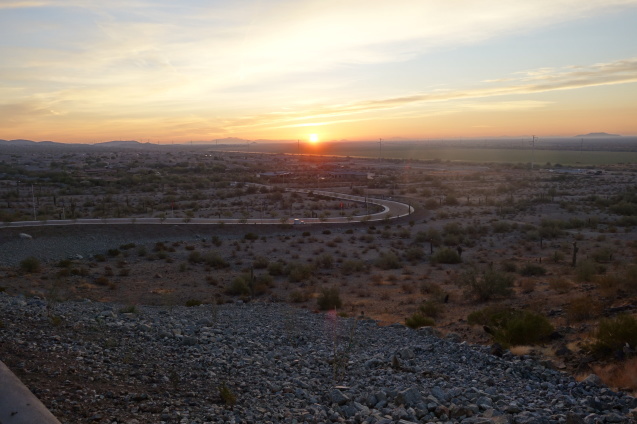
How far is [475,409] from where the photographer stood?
9383 millimetres

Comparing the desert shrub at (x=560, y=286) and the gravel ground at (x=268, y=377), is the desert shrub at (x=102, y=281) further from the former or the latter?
the desert shrub at (x=560, y=286)

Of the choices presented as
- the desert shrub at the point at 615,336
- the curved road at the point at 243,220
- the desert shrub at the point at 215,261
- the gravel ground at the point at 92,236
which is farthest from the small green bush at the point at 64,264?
the desert shrub at the point at 615,336

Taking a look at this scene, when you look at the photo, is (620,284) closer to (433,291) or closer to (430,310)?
(430,310)

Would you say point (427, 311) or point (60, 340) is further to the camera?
point (427, 311)

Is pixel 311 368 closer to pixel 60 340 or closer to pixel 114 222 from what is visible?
pixel 60 340

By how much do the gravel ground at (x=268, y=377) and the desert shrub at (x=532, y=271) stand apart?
1666 cm

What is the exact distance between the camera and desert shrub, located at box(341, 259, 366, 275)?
34.2m

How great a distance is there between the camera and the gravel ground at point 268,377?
29.9 ft

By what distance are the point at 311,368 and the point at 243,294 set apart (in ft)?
53.5

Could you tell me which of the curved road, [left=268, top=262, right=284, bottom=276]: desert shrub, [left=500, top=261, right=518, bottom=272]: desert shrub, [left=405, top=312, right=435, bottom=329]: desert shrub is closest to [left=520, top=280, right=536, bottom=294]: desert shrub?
[left=500, top=261, right=518, bottom=272]: desert shrub

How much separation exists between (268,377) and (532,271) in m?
23.4

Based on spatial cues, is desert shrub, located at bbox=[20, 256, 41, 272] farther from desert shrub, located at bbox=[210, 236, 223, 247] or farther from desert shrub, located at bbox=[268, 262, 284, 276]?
desert shrub, located at bbox=[268, 262, 284, 276]

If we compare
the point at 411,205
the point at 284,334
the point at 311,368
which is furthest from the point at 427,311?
the point at 411,205

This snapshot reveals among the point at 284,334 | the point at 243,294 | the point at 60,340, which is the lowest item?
the point at 243,294
